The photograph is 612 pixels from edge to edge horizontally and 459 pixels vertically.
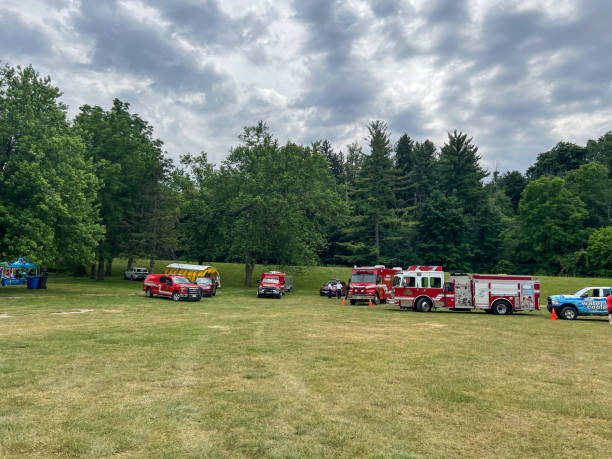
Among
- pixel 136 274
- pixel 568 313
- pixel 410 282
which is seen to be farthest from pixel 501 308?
pixel 136 274

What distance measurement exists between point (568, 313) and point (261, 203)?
3007 centimetres

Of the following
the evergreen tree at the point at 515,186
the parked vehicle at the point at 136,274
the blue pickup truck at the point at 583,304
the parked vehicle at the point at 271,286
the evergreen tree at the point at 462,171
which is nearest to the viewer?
the blue pickup truck at the point at 583,304

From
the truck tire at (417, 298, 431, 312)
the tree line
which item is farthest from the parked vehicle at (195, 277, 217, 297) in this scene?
the truck tire at (417, 298, 431, 312)

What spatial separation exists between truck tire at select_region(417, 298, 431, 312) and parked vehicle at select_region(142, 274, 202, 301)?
1585 centimetres

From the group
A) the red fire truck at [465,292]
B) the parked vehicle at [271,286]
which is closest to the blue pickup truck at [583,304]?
the red fire truck at [465,292]

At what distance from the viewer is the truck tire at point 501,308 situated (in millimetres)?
26453

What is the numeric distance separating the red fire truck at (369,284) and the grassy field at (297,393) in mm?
16078

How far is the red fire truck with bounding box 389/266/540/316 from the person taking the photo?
86.1 feet

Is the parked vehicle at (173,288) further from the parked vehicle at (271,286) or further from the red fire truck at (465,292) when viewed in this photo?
the red fire truck at (465,292)

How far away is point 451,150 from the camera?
271 ft

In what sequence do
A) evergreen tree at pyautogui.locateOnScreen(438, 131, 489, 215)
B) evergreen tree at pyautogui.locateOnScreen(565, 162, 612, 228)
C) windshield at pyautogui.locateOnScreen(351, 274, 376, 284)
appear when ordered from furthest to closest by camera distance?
evergreen tree at pyautogui.locateOnScreen(438, 131, 489, 215)
evergreen tree at pyautogui.locateOnScreen(565, 162, 612, 228)
windshield at pyautogui.locateOnScreen(351, 274, 376, 284)

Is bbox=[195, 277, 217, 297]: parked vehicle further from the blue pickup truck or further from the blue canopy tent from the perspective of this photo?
the blue pickup truck

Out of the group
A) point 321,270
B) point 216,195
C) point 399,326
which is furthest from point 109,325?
point 321,270

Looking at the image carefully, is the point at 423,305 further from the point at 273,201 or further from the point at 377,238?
the point at 377,238
